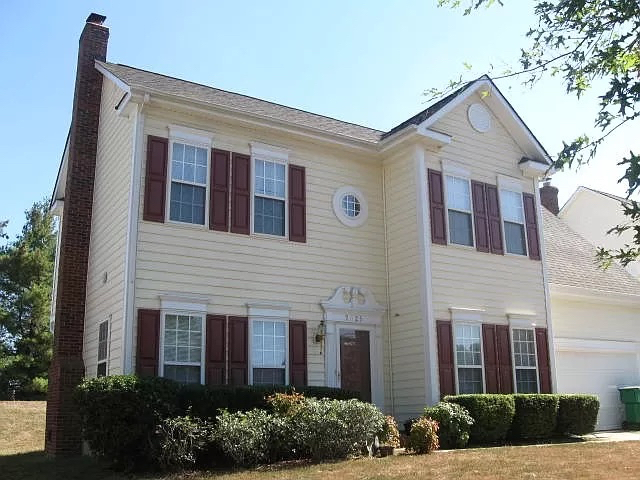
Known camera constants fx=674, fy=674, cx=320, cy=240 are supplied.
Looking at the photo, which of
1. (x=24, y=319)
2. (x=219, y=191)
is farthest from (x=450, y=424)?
(x=24, y=319)

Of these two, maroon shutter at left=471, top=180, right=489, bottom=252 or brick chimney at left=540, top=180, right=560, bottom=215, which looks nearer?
maroon shutter at left=471, top=180, right=489, bottom=252

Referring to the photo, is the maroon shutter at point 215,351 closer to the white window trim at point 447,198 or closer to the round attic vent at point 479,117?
the white window trim at point 447,198

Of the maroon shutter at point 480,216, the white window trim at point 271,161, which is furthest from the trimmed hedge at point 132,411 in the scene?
the maroon shutter at point 480,216

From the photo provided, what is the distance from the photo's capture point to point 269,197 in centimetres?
1455

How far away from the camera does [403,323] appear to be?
15.3m

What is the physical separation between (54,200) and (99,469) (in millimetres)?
10051

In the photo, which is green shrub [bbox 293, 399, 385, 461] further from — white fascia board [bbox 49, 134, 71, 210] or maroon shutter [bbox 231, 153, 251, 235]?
white fascia board [bbox 49, 134, 71, 210]

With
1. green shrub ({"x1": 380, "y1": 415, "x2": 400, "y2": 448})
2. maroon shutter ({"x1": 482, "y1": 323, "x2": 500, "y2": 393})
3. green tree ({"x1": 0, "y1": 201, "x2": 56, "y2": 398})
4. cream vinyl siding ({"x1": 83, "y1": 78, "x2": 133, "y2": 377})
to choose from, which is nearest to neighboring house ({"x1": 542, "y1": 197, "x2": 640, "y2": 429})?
maroon shutter ({"x1": 482, "y1": 323, "x2": 500, "y2": 393})

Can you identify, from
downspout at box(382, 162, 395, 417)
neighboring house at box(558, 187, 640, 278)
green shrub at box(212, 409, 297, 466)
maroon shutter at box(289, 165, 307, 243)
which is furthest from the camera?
neighboring house at box(558, 187, 640, 278)

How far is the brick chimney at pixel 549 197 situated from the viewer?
87.3ft

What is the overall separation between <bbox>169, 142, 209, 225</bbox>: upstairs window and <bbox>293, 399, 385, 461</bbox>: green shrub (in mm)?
4476

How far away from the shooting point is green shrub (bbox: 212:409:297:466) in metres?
10.7

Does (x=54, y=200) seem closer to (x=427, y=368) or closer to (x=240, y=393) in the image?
(x=240, y=393)

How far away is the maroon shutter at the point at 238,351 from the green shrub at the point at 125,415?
7.07 feet
